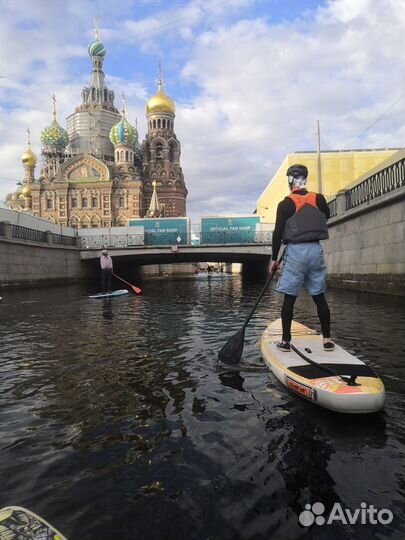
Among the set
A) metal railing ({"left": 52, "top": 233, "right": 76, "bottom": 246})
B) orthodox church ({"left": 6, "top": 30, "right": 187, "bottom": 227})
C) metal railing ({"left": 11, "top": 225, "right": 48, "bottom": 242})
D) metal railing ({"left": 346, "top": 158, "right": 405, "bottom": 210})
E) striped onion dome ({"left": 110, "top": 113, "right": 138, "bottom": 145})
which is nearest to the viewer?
metal railing ({"left": 346, "top": 158, "right": 405, "bottom": 210})

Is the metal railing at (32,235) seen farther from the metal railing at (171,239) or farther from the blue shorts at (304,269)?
the blue shorts at (304,269)

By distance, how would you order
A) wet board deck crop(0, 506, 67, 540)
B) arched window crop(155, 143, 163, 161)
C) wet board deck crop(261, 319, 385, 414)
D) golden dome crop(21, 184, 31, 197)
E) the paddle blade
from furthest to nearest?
arched window crop(155, 143, 163, 161)
golden dome crop(21, 184, 31, 197)
the paddle blade
wet board deck crop(261, 319, 385, 414)
wet board deck crop(0, 506, 67, 540)

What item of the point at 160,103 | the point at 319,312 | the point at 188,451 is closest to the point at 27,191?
the point at 160,103

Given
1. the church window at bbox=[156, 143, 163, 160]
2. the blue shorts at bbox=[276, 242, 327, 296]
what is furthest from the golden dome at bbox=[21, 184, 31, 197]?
the blue shorts at bbox=[276, 242, 327, 296]

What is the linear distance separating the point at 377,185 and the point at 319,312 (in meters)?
11.5

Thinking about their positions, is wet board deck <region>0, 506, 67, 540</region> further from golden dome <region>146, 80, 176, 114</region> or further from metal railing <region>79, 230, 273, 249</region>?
golden dome <region>146, 80, 176, 114</region>

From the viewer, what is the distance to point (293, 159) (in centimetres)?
4525

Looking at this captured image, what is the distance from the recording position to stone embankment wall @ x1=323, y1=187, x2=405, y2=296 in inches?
474

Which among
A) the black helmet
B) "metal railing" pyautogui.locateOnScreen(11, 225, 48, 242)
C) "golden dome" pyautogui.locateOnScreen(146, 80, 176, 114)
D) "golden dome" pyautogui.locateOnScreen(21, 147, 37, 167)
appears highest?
"golden dome" pyautogui.locateOnScreen(146, 80, 176, 114)

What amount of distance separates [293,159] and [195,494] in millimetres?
46674

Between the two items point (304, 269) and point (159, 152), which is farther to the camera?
point (159, 152)

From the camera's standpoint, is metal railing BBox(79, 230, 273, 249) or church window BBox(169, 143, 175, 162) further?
church window BBox(169, 143, 175, 162)

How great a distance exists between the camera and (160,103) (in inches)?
3310

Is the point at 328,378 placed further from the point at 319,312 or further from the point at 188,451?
the point at 188,451
